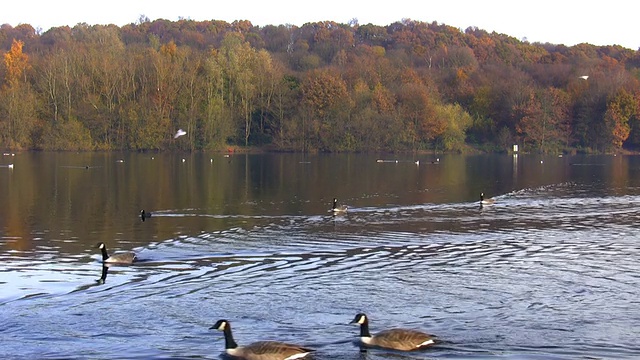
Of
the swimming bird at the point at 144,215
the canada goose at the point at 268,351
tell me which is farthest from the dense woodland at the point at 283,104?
the canada goose at the point at 268,351

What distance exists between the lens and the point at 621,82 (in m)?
104

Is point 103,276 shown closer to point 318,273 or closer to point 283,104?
point 318,273

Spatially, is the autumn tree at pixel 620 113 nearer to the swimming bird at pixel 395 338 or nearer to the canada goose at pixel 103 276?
the canada goose at pixel 103 276

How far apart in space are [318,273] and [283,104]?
8025 cm

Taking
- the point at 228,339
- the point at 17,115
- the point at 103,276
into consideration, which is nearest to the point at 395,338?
the point at 228,339

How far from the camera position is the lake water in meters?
14.4

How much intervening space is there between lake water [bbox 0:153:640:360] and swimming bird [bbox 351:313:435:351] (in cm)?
16

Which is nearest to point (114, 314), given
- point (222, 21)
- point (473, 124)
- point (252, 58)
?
point (252, 58)

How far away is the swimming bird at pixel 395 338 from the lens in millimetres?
13609

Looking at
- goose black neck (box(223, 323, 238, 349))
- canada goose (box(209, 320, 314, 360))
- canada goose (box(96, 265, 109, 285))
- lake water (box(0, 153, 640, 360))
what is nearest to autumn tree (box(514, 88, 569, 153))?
lake water (box(0, 153, 640, 360))

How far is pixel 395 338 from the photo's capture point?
1364 centimetres

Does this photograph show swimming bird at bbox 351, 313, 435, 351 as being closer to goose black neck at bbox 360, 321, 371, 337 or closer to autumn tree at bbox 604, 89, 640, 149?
goose black neck at bbox 360, 321, 371, 337

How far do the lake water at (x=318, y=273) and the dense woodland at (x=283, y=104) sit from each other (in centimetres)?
5363

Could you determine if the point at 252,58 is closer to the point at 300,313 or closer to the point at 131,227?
the point at 131,227
